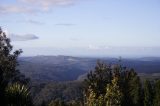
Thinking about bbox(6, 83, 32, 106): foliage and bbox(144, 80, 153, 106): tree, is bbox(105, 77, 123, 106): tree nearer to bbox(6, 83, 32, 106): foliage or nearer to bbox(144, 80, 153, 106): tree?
bbox(6, 83, 32, 106): foliage

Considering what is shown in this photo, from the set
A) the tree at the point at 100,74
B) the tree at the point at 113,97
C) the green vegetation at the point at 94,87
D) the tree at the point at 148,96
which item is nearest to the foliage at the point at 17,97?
the green vegetation at the point at 94,87

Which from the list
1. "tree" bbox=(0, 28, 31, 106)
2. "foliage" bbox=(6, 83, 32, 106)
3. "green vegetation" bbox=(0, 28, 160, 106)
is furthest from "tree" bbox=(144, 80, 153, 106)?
"foliage" bbox=(6, 83, 32, 106)

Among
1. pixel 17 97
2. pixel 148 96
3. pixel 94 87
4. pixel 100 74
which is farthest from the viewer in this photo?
pixel 148 96

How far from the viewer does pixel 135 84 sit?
288 feet

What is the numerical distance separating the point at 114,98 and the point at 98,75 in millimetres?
29752

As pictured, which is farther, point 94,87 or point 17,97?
point 94,87

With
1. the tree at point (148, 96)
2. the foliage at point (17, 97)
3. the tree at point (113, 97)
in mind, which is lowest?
the tree at point (148, 96)

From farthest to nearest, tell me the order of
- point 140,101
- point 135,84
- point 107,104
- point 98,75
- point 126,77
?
1. point 140,101
2. point 135,84
3. point 126,77
4. point 98,75
5. point 107,104

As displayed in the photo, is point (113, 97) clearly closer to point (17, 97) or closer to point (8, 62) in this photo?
point (17, 97)

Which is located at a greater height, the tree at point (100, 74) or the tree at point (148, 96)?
the tree at point (100, 74)

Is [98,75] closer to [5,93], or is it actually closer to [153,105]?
[5,93]

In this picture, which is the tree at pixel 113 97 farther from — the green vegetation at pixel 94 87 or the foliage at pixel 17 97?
the foliage at pixel 17 97

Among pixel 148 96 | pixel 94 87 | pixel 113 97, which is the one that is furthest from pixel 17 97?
pixel 148 96

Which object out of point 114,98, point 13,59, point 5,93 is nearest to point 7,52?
point 13,59
